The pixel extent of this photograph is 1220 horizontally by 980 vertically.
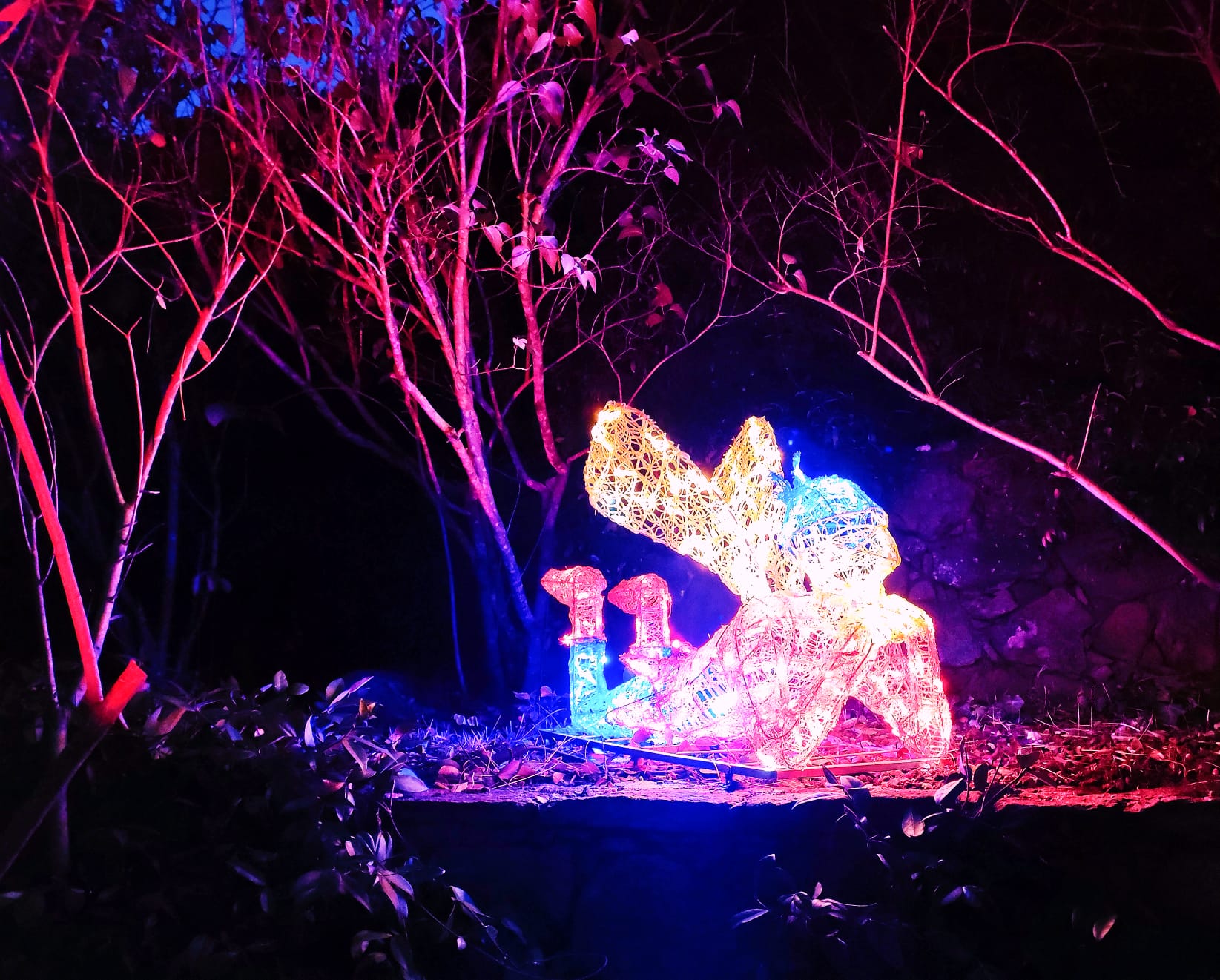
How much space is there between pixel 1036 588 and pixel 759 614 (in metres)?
2.89

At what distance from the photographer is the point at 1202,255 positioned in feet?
19.1

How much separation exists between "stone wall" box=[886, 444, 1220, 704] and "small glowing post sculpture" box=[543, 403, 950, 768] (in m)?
2.22

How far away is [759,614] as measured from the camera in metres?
3.94

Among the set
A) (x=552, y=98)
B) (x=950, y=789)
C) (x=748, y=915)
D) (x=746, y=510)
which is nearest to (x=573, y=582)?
(x=746, y=510)

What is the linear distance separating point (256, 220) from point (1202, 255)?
5603 mm

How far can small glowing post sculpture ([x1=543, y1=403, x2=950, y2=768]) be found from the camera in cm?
382

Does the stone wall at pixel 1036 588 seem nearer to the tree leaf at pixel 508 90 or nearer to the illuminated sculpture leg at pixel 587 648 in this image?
A: the illuminated sculpture leg at pixel 587 648

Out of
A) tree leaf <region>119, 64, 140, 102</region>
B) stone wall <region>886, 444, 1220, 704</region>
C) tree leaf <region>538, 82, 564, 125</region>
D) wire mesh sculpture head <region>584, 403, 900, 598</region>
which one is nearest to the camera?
wire mesh sculpture head <region>584, 403, 900, 598</region>

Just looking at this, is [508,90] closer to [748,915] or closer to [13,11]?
[13,11]

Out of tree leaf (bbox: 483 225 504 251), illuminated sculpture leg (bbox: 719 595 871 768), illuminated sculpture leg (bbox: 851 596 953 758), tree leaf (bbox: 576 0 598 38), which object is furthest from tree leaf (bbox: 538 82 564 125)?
illuminated sculpture leg (bbox: 851 596 953 758)

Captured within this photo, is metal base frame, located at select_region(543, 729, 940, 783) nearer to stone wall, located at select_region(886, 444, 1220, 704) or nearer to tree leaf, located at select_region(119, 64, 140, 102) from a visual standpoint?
stone wall, located at select_region(886, 444, 1220, 704)

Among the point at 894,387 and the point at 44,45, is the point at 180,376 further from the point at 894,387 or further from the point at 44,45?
the point at 894,387

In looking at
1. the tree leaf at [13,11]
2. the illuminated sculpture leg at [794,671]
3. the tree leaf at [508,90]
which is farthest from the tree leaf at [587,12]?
the illuminated sculpture leg at [794,671]

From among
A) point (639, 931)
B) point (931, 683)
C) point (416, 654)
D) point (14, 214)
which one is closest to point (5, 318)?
point (14, 214)
